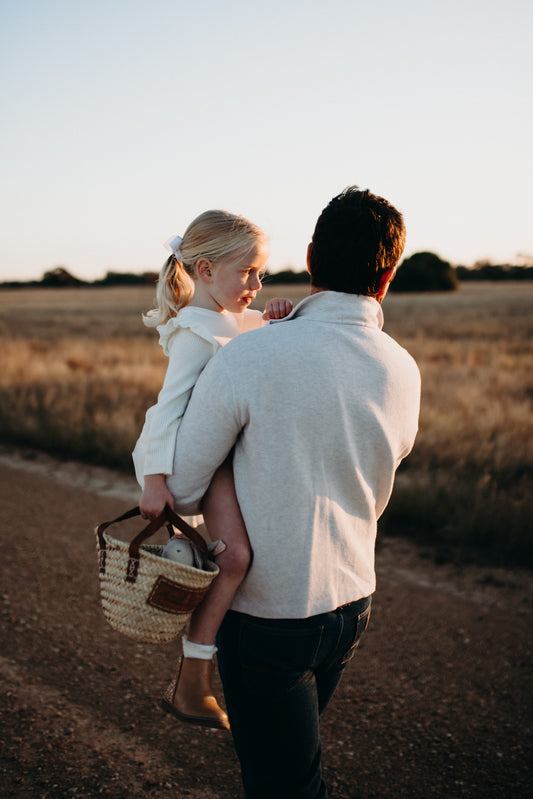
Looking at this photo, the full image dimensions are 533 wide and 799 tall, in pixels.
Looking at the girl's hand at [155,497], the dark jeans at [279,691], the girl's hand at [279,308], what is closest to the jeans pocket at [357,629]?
the dark jeans at [279,691]

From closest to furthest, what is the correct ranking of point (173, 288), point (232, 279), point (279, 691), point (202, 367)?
point (279, 691), point (202, 367), point (232, 279), point (173, 288)

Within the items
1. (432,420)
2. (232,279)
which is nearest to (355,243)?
(232,279)

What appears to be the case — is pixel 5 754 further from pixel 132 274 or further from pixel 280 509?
pixel 132 274

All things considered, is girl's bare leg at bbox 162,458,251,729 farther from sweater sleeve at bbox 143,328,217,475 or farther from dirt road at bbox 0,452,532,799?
dirt road at bbox 0,452,532,799

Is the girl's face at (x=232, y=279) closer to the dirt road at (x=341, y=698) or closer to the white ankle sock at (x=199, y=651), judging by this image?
the white ankle sock at (x=199, y=651)

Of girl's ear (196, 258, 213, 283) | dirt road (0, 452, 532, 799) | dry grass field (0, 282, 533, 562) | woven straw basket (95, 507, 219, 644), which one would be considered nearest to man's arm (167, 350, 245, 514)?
woven straw basket (95, 507, 219, 644)

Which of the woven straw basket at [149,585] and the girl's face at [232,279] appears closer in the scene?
the woven straw basket at [149,585]

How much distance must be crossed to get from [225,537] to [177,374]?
1.54 feet

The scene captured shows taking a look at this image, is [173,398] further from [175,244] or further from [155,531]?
[175,244]

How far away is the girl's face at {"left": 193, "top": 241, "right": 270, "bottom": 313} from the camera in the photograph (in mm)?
1897

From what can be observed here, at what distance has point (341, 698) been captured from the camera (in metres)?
3.29

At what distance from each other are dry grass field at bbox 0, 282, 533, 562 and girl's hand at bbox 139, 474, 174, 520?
3.95m

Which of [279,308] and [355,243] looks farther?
[279,308]

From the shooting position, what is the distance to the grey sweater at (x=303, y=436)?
4.53ft
